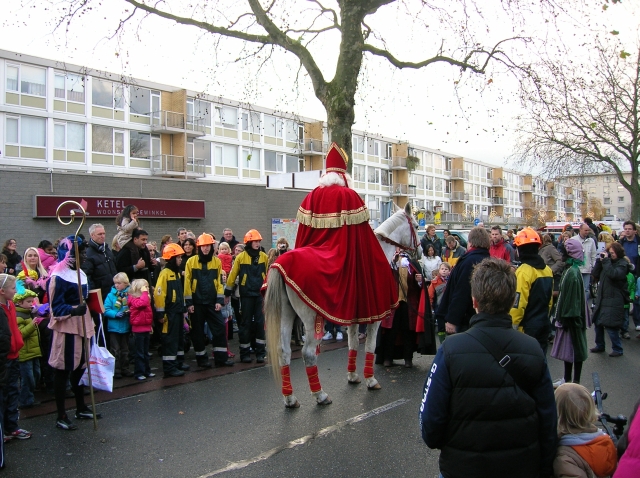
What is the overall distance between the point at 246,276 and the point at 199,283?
2.78 ft

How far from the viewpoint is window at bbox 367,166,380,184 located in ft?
206

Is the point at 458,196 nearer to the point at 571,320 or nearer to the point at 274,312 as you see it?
the point at 571,320

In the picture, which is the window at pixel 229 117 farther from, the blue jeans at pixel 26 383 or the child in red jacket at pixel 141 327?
the blue jeans at pixel 26 383

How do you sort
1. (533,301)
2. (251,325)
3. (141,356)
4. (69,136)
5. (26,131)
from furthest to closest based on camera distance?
(69,136) → (26,131) → (251,325) → (141,356) → (533,301)

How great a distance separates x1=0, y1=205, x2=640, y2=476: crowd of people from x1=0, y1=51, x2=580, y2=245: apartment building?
17.2 ft

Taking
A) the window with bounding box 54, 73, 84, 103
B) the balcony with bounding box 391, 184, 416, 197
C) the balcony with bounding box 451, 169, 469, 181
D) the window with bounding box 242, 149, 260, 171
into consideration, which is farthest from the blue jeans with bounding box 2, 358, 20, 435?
the balcony with bounding box 451, 169, 469, 181

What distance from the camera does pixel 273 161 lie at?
157 feet

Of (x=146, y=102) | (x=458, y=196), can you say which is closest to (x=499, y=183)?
(x=458, y=196)

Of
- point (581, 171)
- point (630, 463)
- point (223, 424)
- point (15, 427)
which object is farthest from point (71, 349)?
point (581, 171)

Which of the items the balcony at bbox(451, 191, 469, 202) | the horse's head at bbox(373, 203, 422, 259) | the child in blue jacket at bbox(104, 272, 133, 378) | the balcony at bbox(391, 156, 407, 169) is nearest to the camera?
the horse's head at bbox(373, 203, 422, 259)

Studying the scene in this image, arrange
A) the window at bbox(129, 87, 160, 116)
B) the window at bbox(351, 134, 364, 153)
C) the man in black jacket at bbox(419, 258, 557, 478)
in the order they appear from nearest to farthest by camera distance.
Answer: the man in black jacket at bbox(419, 258, 557, 478)
the window at bbox(129, 87, 160, 116)
the window at bbox(351, 134, 364, 153)

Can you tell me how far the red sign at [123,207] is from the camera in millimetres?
19953

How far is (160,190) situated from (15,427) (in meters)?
19.1

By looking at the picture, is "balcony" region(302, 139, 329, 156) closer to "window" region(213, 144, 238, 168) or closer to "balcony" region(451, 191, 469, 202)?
"window" region(213, 144, 238, 168)
